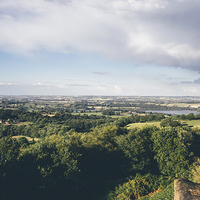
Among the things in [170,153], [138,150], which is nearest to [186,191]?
[138,150]

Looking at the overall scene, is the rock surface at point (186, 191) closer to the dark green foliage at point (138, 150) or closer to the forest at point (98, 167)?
the forest at point (98, 167)

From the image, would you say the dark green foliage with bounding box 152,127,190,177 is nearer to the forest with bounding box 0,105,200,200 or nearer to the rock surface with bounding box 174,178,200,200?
the forest with bounding box 0,105,200,200

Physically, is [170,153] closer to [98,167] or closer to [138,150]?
[138,150]

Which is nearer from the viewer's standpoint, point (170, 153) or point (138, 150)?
point (170, 153)

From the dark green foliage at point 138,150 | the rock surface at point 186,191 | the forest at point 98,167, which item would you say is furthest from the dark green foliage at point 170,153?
the rock surface at point 186,191

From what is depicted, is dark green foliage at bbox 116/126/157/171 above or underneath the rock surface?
underneath

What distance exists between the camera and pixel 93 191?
26.7 m

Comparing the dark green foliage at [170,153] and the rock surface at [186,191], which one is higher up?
the rock surface at [186,191]

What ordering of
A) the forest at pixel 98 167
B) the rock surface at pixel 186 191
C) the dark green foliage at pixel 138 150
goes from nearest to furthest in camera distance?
the rock surface at pixel 186 191
the forest at pixel 98 167
the dark green foliage at pixel 138 150

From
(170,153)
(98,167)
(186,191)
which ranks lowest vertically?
(98,167)

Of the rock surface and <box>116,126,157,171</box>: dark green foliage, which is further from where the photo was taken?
<box>116,126,157,171</box>: dark green foliage

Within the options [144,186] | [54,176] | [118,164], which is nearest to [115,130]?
[118,164]

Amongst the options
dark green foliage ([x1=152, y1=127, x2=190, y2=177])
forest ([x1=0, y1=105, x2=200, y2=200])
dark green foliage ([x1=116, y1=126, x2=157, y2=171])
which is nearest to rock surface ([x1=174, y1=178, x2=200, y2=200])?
forest ([x1=0, y1=105, x2=200, y2=200])

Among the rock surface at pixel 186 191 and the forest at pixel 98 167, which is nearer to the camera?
the rock surface at pixel 186 191
